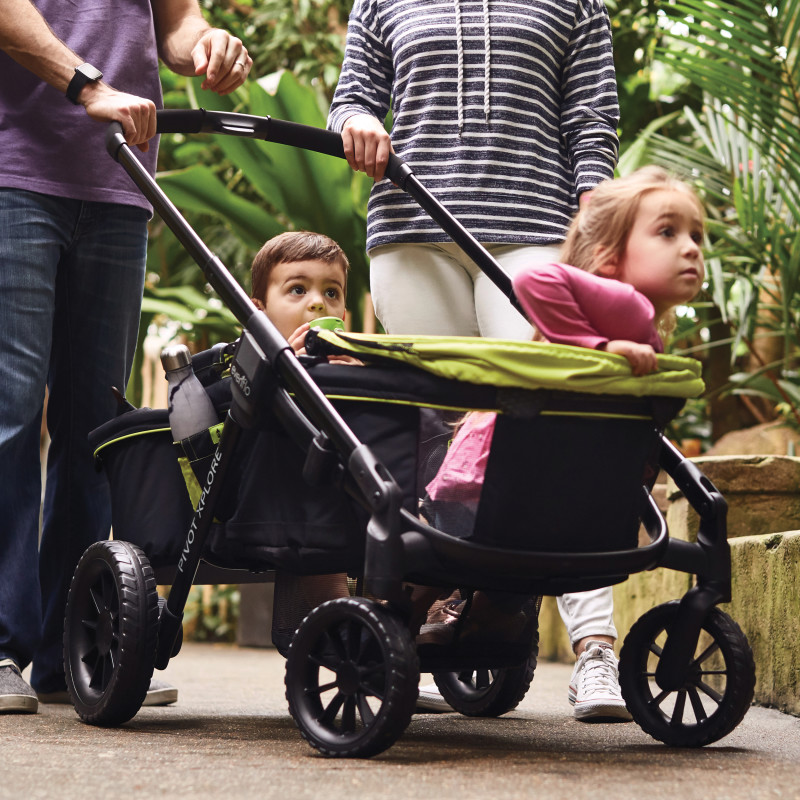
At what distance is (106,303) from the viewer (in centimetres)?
250

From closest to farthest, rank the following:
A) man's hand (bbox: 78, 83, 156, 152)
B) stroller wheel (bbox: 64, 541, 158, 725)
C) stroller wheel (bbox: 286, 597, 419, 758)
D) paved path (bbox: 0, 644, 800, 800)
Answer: paved path (bbox: 0, 644, 800, 800)
stroller wheel (bbox: 286, 597, 419, 758)
stroller wheel (bbox: 64, 541, 158, 725)
man's hand (bbox: 78, 83, 156, 152)

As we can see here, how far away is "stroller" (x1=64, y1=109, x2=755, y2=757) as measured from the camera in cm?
162

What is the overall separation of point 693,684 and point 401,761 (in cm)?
50

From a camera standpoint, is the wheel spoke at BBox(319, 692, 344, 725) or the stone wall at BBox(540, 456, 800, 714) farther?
the stone wall at BBox(540, 456, 800, 714)

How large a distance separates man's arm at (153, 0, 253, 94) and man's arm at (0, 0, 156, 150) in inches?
6.5

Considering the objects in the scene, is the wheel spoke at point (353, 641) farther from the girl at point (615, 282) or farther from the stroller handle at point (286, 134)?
the stroller handle at point (286, 134)

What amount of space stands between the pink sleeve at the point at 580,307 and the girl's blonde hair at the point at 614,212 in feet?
0.53

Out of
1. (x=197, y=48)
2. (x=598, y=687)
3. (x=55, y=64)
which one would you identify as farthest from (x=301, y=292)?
(x=598, y=687)

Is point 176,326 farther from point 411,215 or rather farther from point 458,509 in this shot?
point 458,509

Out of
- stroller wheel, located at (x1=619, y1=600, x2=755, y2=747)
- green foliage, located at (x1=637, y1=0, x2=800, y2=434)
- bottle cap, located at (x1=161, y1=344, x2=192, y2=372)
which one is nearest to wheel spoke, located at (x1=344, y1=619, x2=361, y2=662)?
stroller wheel, located at (x1=619, y1=600, x2=755, y2=747)

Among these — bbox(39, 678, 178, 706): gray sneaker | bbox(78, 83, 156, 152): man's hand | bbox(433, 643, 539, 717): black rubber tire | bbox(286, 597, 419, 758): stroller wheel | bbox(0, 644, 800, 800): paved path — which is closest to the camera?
bbox(0, 644, 800, 800): paved path

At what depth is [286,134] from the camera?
7.55 ft

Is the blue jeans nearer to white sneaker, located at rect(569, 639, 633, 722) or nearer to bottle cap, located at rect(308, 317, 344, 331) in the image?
bottle cap, located at rect(308, 317, 344, 331)

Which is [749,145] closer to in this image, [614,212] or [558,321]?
[614,212]
